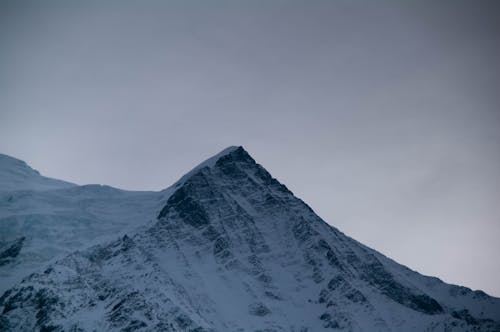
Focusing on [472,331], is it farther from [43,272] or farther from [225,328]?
[43,272]

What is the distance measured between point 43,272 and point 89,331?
105 ft

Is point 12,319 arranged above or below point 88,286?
below

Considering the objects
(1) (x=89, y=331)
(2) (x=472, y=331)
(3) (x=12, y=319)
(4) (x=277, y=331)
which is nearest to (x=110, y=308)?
(1) (x=89, y=331)

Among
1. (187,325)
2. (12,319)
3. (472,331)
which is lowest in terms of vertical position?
(12,319)

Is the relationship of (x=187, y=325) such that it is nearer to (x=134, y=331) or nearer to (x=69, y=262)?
(x=134, y=331)

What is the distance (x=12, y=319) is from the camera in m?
174

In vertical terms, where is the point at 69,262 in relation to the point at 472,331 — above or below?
below

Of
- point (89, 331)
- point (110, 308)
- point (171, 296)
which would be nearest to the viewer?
point (89, 331)

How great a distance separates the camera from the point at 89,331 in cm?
16688

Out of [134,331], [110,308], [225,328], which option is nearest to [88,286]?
[110,308]

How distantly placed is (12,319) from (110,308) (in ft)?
82.9

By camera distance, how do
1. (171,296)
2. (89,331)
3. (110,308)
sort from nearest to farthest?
(89,331) → (110,308) → (171,296)

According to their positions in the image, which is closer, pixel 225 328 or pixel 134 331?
pixel 134 331

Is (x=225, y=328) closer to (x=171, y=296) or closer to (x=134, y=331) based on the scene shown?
(x=171, y=296)
